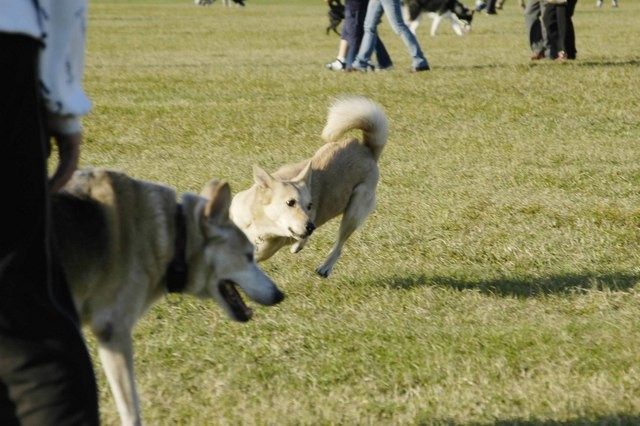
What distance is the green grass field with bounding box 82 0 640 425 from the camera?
3727 mm

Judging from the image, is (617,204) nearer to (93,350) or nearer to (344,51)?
(93,350)

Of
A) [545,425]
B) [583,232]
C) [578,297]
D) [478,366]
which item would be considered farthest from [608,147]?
[545,425]

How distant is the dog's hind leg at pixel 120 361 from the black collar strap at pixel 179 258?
0.80 ft

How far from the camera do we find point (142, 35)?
25.3 meters

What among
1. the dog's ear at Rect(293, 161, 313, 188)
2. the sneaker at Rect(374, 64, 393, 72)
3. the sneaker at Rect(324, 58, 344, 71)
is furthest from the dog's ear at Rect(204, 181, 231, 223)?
the sneaker at Rect(374, 64, 393, 72)

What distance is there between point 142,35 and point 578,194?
19262 millimetres

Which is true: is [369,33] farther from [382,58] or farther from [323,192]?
[323,192]

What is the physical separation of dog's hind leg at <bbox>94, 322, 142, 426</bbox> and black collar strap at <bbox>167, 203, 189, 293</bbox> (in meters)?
0.24

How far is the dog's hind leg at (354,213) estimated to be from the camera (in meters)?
5.76

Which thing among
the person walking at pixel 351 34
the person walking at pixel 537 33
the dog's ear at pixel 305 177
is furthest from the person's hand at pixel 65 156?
the person walking at pixel 537 33

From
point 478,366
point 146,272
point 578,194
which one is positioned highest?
point 146,272

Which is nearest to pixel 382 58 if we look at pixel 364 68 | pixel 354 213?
pixel 364 68

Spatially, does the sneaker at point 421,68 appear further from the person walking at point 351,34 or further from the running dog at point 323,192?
the running dog at point 323,192

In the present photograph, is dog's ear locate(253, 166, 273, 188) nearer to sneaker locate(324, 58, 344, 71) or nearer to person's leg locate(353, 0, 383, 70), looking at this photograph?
person's leg locate(353, 0, 383, 70)
